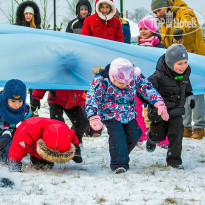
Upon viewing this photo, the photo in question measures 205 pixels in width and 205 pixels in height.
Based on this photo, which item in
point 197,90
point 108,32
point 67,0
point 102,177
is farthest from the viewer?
point 67,0

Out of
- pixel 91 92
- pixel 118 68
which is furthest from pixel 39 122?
pixel 118 68

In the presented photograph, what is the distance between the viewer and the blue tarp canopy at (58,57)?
15.3 ft

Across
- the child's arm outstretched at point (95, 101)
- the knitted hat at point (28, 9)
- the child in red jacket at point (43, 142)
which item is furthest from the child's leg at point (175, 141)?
the knitted hat at point (28, 9)

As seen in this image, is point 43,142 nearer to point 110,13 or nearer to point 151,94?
point 151,94

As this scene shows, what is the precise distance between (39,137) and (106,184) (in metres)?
0.82

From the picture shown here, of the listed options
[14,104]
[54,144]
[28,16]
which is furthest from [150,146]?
[28,16]

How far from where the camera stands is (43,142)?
3646 millimetres

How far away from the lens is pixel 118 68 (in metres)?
3.71

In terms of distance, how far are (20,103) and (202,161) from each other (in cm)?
201

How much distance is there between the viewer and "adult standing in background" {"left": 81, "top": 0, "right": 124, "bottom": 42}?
18.5 ft

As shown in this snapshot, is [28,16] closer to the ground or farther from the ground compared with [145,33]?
farther from the ground

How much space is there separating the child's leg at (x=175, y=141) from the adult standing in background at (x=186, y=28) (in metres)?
1.96

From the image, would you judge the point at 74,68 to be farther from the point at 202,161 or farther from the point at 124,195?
the point at 124,195

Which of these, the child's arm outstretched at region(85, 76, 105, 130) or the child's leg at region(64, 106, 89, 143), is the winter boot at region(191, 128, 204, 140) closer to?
the child's leg at region(64, 106, 89, 143)
